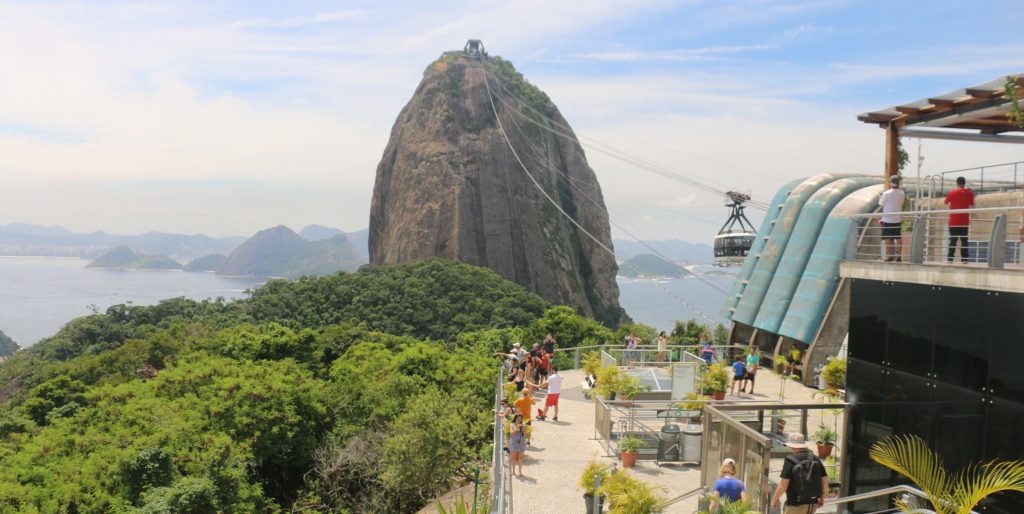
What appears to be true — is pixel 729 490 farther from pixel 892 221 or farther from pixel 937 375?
pixel 892 221

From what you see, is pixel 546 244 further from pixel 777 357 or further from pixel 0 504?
pixel 0 504

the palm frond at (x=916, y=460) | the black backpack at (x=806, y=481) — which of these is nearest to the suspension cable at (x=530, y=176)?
the palm frond at (x=916, y=460)

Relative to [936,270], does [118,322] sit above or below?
below

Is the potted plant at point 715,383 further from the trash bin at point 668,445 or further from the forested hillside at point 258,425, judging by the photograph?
the forested hillside at point 258,425

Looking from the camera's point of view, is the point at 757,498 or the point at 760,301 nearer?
the point at 757,498

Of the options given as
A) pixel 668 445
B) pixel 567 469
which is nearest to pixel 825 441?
pixel 668 445

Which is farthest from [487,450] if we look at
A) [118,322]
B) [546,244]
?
[546,244]
